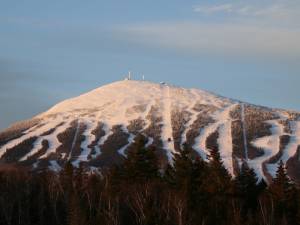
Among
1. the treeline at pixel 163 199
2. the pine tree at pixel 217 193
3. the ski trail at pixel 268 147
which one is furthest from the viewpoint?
the ski trail at pixel 268 147

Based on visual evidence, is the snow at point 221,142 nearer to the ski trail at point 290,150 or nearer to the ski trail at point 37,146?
the ski trail at point 290,150

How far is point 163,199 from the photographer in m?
63.5

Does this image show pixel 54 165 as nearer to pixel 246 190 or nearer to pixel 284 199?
pixel 246 190

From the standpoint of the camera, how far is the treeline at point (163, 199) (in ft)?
194

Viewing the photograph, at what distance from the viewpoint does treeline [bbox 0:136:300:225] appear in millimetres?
59197

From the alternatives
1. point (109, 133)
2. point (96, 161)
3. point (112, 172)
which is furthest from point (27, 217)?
point (109, 133)

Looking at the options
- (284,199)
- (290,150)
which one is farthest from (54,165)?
(284,199)

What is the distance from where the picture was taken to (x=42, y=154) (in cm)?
17675

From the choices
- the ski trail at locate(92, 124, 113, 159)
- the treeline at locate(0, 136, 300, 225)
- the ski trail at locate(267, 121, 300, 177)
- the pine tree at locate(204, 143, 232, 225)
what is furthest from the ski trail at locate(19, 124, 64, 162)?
the pine tree at locate(204, 143, 232, 225)

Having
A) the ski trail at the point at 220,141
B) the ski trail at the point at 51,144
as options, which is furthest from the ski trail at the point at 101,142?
the ski trail at the point at 220,141

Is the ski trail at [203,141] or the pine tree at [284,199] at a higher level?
the pine tree at [284,199]

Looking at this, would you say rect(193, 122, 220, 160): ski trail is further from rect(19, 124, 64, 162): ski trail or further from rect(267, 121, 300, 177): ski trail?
rect(19, 124, 64, 162): ski trail

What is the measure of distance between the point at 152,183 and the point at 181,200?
1030cm

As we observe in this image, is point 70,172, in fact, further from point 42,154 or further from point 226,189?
point 42,154
